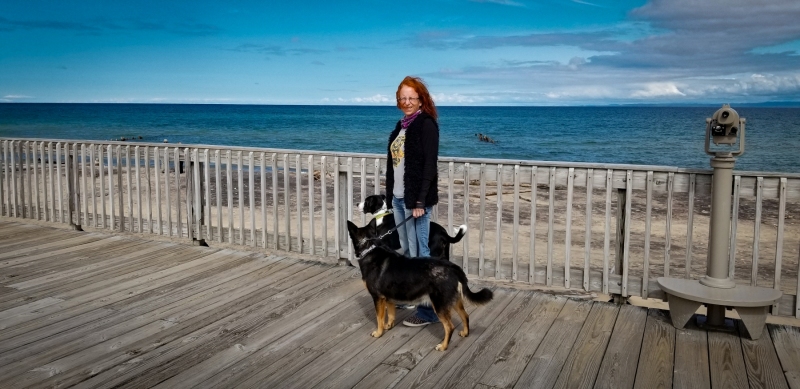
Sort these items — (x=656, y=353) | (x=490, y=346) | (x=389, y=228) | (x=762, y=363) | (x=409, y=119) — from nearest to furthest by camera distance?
(x=762, y=363) < (x=656, y=353) < (x=490, y=346) < (x=409, y=119) < (x=389, y=228)

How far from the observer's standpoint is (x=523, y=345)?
407cm

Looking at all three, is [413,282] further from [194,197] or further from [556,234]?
[556,234]

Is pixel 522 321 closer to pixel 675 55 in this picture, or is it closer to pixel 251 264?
pixel 251 264

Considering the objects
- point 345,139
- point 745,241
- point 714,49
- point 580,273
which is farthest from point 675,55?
point 580,273

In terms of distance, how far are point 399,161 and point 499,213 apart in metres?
1.39

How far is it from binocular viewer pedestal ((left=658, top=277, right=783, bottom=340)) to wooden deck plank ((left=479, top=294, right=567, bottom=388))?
2.73 feet

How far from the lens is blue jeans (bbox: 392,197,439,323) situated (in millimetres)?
4488

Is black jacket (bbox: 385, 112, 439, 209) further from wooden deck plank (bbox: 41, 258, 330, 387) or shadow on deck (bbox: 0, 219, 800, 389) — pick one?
wooden deck plank (bbox: 41, 258, 330, 387)

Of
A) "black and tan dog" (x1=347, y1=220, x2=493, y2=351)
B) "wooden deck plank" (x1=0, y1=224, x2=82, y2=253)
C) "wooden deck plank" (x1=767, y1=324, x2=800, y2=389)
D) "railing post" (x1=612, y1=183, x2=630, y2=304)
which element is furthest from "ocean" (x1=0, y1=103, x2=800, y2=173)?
"black and tan dog" (x1=347, y1=220, x2=493, y2=351)

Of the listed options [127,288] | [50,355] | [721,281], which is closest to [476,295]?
[721,281]

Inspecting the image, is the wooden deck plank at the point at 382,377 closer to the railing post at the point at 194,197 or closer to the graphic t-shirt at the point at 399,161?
the graphic t-shirt at the point at 399,161

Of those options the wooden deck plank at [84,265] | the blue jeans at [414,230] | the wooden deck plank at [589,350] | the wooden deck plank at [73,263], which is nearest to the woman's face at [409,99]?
the blue jeans at [414,230]

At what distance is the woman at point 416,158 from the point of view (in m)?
4.22

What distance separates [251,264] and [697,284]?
3.99m
